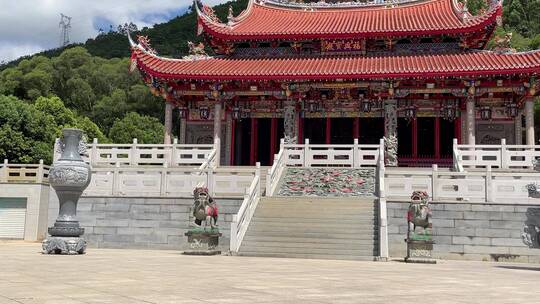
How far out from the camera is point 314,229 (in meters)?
16.0

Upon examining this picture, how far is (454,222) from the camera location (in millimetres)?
16375

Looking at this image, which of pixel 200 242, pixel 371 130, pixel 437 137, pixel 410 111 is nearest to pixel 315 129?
pixel 371 130

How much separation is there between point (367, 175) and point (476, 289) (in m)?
12.1

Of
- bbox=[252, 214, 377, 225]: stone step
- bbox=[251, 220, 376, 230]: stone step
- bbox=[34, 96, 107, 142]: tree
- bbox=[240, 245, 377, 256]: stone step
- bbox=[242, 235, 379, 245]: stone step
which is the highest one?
bbox=[34, 96, 107, 142]: tree

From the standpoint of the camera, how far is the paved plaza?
6.73 m

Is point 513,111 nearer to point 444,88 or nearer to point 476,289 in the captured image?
point 444,88

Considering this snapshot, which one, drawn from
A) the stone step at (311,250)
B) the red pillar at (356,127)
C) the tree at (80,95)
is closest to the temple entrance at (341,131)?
the red pillar at (356,127)

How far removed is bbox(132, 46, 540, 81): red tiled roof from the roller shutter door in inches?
380

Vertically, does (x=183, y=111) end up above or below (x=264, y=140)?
above

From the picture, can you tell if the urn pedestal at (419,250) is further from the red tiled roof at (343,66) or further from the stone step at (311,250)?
the red tiled roof at (343,66)

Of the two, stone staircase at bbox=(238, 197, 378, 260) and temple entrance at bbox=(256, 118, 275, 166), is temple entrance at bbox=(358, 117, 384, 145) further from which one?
stone staircase at bbox=(238, 197, 378, 260)

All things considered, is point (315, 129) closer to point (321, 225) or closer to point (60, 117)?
point (321, 225)

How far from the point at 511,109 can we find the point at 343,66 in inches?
291

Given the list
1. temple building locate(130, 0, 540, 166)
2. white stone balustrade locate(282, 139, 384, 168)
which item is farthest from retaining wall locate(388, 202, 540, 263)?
temple building locate(130, 0, 540, 166)
